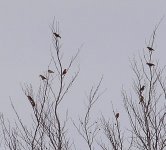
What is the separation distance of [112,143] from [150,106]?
44.6 inches

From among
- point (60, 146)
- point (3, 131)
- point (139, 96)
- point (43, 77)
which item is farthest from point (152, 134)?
point (3, 131)

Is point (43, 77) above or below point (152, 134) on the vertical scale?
above

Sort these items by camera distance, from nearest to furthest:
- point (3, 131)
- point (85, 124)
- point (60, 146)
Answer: point (60, 146) → point (3, 131) → point (85, 124)

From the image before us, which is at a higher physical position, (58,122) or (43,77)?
(43,77)

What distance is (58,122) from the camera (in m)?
6.37

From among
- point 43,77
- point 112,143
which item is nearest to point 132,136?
point 112,143

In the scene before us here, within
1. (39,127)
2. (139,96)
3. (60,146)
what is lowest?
(60,146)

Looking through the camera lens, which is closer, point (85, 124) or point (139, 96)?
point (139, 96)

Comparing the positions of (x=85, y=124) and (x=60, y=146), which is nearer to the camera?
(x=60, y=146)

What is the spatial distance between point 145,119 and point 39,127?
6.65 feet

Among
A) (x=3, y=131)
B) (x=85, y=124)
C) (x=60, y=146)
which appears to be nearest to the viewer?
(x=60, y=146)

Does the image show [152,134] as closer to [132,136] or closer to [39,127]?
[132,136]

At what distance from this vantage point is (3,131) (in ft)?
22.0

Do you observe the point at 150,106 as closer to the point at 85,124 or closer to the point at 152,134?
the point at 152,134
